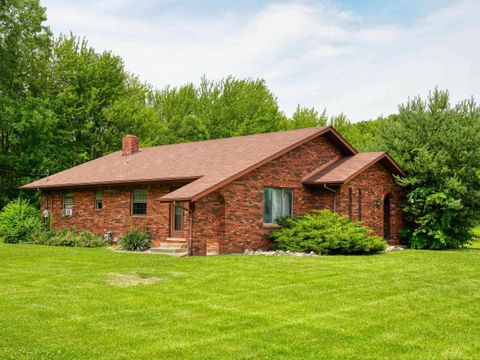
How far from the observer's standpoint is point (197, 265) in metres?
15.1

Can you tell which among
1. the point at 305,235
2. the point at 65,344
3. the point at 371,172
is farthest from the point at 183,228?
the point at 65,344

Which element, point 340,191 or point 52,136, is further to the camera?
point 52,136

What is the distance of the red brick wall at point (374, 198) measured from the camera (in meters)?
21.9

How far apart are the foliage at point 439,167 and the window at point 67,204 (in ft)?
50.5

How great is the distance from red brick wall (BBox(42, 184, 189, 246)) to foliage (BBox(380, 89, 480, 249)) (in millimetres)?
10099

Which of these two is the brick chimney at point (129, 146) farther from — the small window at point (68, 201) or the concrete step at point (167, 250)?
the concrete step at point (167, 250)

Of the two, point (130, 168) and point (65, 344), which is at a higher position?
point (130, 168)

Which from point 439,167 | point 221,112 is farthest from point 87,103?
point 439,167

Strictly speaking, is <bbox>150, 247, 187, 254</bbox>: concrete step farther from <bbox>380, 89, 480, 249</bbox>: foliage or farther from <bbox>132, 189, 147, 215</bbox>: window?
<bbox>380, 89, 480, 249</bbox>: foliage

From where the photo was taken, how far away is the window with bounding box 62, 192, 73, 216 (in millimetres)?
26938

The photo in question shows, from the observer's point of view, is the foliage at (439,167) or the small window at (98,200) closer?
the foliage at (439,167)

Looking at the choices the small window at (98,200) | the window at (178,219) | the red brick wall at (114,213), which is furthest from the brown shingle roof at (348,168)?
the small window at (98,200)

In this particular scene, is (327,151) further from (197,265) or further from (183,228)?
(197,265)

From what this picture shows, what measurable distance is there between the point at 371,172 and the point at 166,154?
9.81 m
